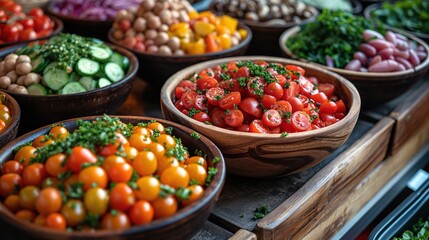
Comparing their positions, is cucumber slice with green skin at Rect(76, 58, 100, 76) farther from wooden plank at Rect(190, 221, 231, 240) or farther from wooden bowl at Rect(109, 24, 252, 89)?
wooden plank at Rect(190, 221, 231, 240)

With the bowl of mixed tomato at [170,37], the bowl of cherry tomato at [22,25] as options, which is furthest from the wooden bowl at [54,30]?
the bowl of mixed tomato at [170,37]

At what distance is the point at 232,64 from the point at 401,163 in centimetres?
113

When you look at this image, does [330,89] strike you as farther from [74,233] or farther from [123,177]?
[74,233]

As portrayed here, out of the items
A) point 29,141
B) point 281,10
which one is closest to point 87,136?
point 29,141

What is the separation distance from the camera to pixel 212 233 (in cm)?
164

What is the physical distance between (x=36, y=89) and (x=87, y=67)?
0.23m

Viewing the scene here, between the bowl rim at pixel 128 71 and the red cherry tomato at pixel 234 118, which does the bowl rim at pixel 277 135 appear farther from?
the bowl rim at pixel 128 71

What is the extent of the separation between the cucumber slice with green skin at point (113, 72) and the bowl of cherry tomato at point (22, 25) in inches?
20.6

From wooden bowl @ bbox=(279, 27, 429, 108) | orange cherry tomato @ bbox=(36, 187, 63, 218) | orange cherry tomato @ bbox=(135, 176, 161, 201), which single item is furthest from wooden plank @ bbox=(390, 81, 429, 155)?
orange cherry tomato @ bbox=(36, 187, 63, 218)

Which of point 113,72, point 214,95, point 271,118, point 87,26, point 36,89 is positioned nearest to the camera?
point 271,118

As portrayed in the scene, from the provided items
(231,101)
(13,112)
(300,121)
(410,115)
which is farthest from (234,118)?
(410,115)

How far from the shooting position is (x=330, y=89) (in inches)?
80.5

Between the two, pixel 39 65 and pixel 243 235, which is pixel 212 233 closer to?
pixel 243 235

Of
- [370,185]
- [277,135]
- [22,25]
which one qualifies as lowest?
[370,185]
